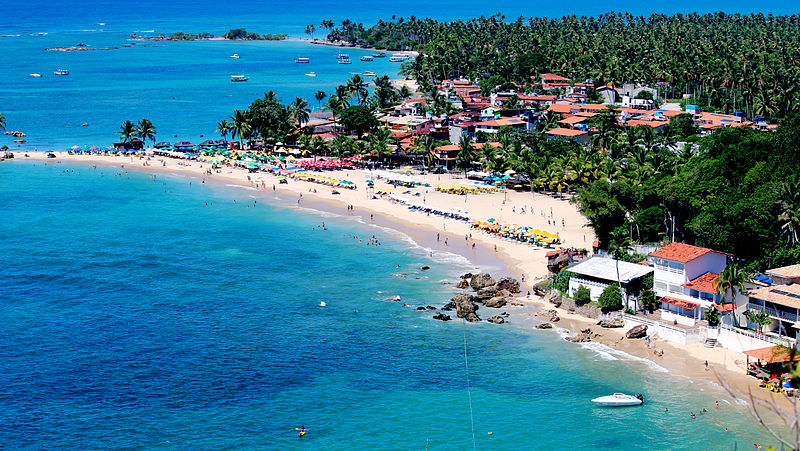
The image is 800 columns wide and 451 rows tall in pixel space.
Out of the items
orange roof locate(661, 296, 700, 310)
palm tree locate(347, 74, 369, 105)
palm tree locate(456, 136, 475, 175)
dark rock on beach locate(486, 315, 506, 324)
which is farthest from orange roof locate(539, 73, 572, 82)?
orange roof locate(661, 296, 700, 310)

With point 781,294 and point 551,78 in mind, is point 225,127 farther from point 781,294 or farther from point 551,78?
point 781,294

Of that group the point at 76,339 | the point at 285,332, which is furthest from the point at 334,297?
the point at 76,339

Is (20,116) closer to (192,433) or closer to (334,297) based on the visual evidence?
(334,297)

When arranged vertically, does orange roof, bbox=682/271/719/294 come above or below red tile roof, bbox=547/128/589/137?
below

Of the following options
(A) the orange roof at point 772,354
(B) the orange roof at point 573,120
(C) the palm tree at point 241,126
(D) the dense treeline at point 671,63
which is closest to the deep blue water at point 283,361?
(A) the orange roof at point 772,354

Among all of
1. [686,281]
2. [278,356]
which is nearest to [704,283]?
[686,281]

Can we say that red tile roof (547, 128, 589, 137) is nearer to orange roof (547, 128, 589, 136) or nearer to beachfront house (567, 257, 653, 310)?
orange roof (547, 128, 589, 136)

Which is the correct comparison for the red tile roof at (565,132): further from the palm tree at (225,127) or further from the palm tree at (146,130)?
the palm tree at (146,130)
